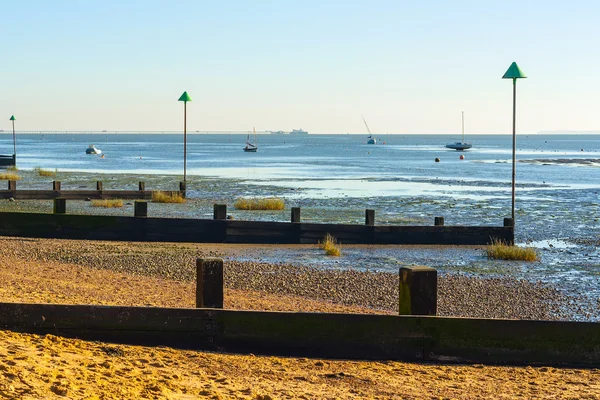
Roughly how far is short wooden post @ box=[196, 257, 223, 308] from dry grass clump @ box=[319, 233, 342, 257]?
433 inches

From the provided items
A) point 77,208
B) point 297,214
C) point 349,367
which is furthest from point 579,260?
point 77,208

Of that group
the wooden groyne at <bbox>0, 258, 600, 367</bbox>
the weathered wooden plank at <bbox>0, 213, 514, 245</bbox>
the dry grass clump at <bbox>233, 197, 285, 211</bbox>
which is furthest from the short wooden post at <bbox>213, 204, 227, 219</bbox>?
the wooden groyne at <bbox>0, 258, 600, 367</bbox>

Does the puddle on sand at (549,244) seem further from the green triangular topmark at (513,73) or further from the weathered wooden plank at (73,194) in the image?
the weathered wooden plank at (73,194)

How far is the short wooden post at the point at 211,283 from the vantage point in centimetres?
930

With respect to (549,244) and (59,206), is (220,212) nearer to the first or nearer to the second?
(59,206)

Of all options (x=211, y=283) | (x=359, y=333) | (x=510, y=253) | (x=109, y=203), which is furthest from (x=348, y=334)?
(x=109, y=203)

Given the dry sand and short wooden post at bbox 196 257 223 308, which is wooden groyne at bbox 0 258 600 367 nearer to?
the dry sand

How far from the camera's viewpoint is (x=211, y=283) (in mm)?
9328

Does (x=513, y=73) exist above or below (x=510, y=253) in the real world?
above

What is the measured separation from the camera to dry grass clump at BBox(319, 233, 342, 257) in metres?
20.3

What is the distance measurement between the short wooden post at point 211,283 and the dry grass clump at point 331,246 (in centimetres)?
1099

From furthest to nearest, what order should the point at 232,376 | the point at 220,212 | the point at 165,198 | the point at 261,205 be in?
the point at 165,198 → the point at 261,205 → the point at 220,212 → the point at 232,376

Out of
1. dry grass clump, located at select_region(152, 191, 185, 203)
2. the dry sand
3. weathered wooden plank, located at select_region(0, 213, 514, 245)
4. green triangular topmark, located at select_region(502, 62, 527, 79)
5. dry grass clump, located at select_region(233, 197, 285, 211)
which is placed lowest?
the dry sand

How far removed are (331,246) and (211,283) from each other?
36.9 feet
